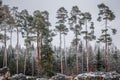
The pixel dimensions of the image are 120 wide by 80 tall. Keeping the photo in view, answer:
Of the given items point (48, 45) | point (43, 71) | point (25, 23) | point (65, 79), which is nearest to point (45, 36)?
point (48, 45)

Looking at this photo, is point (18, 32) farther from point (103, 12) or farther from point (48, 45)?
point (103, 12)

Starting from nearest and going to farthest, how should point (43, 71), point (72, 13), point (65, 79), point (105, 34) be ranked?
point (65, 79), point (105, 34), point (43, 71), point (72, 13)

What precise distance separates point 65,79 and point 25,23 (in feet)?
80.1

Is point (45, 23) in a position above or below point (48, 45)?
above

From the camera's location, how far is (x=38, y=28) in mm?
43312

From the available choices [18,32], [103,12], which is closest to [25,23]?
[18,32]

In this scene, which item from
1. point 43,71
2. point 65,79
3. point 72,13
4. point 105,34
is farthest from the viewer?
point 72,13

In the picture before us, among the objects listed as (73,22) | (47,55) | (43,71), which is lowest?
Result: (43,71)

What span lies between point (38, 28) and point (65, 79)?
15.1 metres

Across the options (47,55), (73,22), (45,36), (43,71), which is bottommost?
(43,71)

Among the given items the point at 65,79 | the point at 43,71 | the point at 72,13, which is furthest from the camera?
the point at 72,13

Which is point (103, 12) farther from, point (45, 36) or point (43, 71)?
point (43, 71)

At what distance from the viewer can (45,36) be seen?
44094 mm

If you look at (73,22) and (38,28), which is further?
(73,22)
